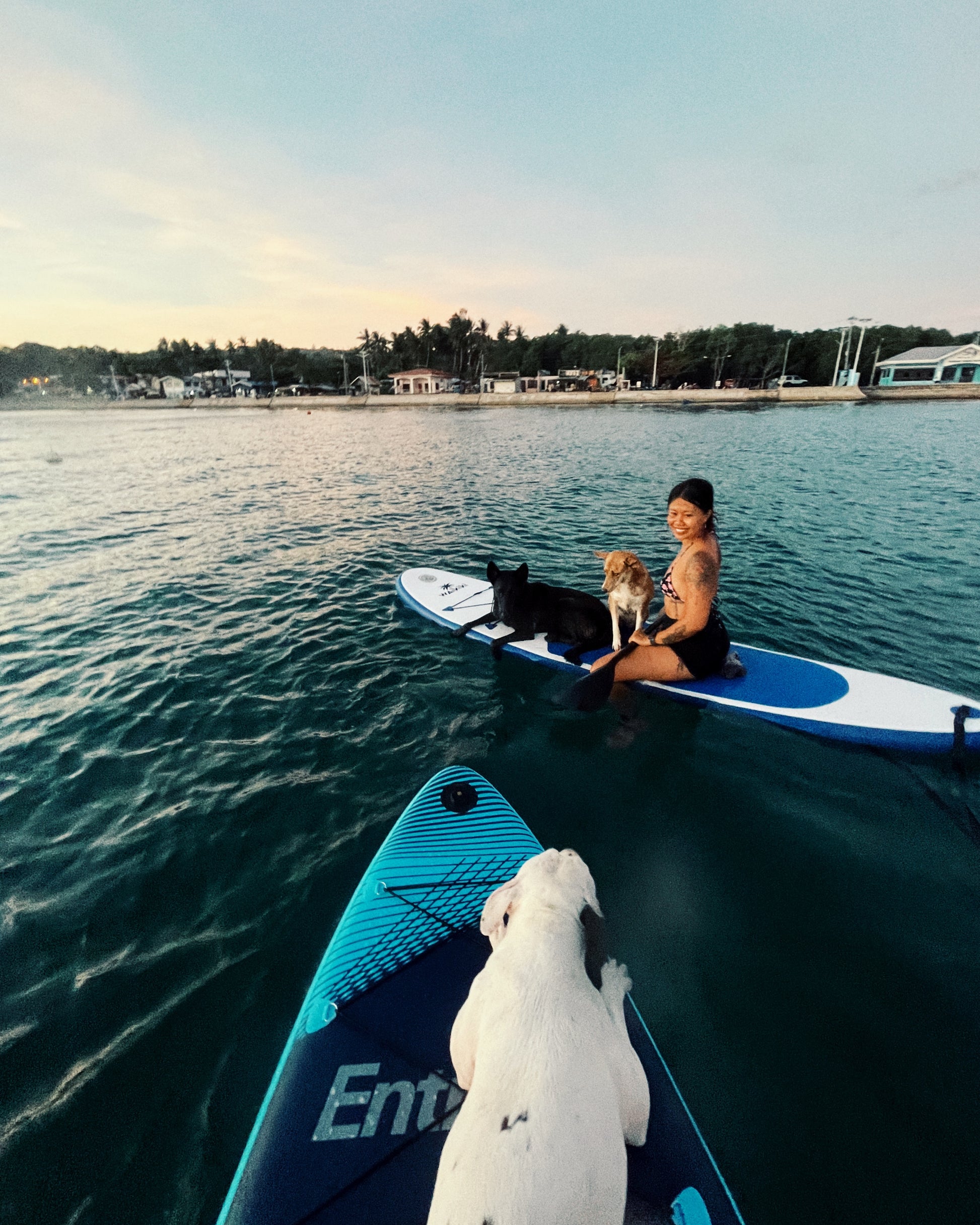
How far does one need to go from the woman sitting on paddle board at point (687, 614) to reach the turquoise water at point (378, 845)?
0.69 m

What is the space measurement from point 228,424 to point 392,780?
70.4 meters

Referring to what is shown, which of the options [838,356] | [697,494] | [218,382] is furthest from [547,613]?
[218,382]

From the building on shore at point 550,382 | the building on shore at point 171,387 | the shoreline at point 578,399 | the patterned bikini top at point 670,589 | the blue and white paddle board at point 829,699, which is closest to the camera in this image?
the blue and white paddle board at point 829,699

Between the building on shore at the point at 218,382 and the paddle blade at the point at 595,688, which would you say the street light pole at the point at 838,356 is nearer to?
the paddle blade at the point at 595,688

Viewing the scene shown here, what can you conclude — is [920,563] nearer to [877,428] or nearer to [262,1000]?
[262,1000]

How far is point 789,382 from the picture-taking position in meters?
99.7

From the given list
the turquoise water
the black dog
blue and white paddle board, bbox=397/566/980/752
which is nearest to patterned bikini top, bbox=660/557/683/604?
blue and white paddle board, bbox=397/566/980/752

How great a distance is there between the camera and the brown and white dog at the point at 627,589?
23.3 feet

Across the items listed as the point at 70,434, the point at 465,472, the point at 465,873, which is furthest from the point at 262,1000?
the point at 70,434

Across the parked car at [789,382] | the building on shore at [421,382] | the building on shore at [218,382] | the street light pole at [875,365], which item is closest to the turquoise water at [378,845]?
the parked car at [789,382]

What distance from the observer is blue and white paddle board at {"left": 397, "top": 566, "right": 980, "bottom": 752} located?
19.6ft

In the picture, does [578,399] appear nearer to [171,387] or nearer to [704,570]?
[704,570]

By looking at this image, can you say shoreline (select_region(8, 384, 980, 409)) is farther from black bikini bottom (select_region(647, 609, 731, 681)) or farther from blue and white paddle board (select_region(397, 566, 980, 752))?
black bikini bottom (select_region(647, 609, 731, 681))

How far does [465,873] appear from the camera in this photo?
414 centimetres
